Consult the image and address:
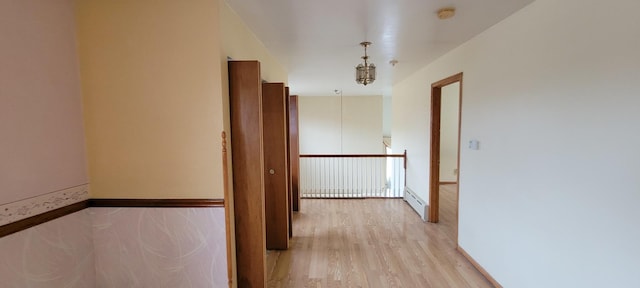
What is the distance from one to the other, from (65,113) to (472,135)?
3350 mm

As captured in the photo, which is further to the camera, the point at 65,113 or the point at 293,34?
the point at 293,34

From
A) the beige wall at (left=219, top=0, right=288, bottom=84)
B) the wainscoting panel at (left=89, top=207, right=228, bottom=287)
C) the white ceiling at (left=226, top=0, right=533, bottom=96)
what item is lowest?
the wainscoting panel at (left=89, top=207, right=228, bottom=287)

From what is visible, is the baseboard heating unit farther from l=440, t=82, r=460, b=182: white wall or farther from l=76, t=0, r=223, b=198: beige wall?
l=76, t=0, r=223, b=198: beige wall

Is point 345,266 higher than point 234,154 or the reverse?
the reverse

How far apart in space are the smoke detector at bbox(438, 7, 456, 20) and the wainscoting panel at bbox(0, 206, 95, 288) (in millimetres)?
2892

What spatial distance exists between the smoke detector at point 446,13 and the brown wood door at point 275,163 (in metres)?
1.54

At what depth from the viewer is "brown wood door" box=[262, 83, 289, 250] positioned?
110 inches

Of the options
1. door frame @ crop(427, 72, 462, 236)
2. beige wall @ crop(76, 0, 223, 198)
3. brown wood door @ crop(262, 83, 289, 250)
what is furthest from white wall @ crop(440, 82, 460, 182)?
beige wall @ crop(76, 0, 223, 198)

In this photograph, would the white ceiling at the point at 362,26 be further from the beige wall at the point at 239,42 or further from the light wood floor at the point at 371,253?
the light wood floor at the point at 371,253

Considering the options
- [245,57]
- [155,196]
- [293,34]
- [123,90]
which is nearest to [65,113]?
[123,90]

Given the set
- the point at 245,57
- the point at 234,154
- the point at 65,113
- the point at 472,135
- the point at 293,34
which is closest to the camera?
the point at 65,113

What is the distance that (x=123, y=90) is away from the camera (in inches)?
69.2

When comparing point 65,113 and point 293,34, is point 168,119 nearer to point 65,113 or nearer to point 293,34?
point 65,113

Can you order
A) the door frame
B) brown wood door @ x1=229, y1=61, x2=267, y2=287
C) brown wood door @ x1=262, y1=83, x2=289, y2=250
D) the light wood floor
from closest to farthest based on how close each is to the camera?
brown wood door @ x1=229, y1=61, x2=267, y2=287, the light wood floor, brown wood door @ x1=262, y1=83, x2=289, y2=250, the door frame
